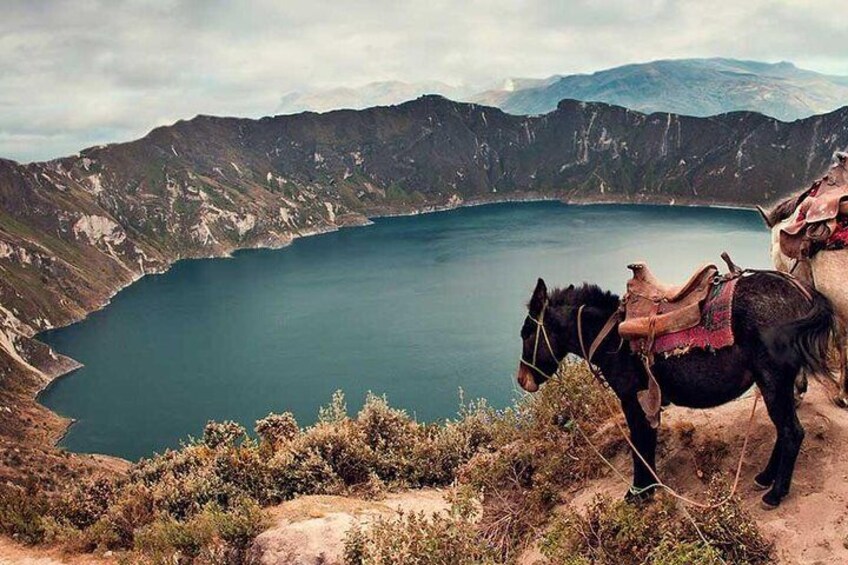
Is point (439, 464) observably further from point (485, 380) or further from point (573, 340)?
point (485, 380)

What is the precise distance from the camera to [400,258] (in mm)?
171500

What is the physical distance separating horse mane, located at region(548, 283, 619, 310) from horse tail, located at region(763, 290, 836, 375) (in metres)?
2.00

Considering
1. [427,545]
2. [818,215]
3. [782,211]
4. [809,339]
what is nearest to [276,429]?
[427,545]

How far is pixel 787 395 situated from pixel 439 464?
28.0 feet

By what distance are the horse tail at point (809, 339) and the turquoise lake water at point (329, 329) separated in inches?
1910

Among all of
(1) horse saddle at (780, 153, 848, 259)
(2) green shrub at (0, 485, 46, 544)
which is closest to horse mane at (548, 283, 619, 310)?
(1) horse saddle at (780, 153, 848, 259)

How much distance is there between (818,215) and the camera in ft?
22.3

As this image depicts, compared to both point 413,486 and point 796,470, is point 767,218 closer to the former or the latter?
point 796,470

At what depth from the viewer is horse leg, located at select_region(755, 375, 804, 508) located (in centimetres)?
649

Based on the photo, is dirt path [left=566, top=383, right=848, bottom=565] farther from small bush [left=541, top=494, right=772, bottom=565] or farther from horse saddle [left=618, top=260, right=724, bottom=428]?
horse saddle [left=618, top=260, right=724, bottom=428]

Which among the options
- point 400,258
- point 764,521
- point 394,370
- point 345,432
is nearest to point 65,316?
point 400,258

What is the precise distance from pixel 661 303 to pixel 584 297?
3.34 ft

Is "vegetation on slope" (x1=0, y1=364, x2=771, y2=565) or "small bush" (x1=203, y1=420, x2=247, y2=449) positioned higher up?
"vegetation on slope" (x1=0, y1=364, x2=771, y2=565)

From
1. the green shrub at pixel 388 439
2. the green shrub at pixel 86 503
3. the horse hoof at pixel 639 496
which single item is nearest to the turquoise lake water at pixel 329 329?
the green shrub at pixel 388 439
